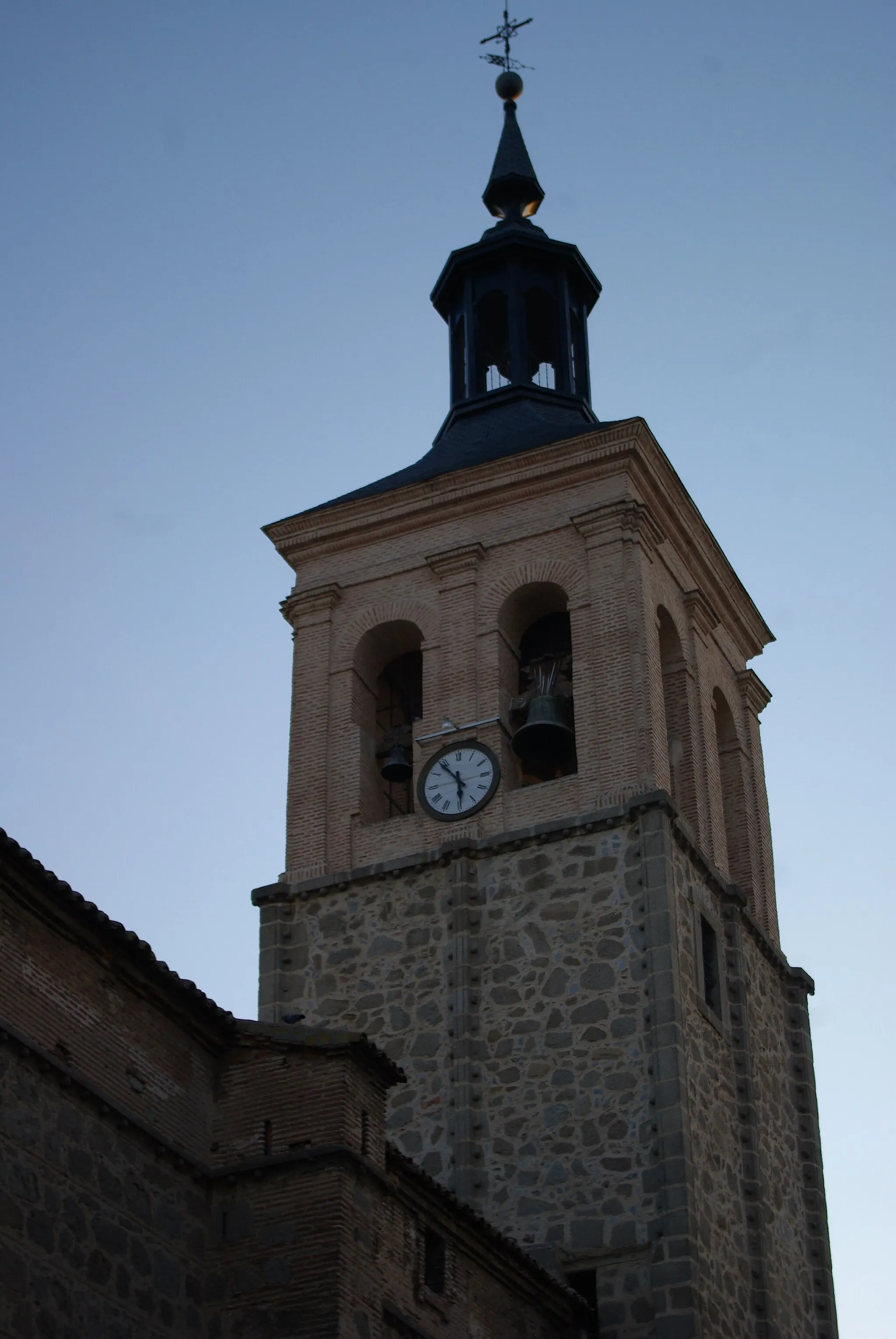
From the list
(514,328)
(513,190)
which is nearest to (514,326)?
(514,328)

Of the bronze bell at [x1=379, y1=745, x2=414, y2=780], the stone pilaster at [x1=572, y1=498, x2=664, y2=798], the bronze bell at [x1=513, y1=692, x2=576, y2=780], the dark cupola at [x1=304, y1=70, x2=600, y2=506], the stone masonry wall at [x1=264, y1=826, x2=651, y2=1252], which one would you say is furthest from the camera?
the dark cupola at [x1=304, y1=70, x2=600, y2=506]

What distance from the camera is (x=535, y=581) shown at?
23.1 meters

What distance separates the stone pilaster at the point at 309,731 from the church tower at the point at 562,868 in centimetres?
3

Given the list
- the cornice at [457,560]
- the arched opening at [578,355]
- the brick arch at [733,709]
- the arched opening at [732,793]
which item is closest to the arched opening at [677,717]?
the arched opening at [732,793]

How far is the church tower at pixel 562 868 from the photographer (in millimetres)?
19328

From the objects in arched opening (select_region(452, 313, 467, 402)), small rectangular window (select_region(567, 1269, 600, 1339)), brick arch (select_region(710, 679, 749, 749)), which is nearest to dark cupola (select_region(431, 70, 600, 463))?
arched opening (select_region(452, 313, 467, 402))

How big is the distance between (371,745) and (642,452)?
437cm

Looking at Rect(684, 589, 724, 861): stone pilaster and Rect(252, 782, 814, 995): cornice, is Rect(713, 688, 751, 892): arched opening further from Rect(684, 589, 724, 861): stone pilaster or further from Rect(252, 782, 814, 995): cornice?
Rect(252, 782, 814, 995): cornice

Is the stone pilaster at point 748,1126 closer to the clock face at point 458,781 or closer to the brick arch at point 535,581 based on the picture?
Answer: the clock face at point 458,781

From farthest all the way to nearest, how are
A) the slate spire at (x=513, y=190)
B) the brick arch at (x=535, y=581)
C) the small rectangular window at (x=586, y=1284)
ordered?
the slate spire at (x=513, y=190) → the brick arch at (x=535, y=581) → the small rectangular window at (x=586, y=1284)

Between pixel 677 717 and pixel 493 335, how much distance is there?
274 inches

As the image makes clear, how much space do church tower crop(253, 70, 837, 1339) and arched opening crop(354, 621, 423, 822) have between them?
0.14 ft

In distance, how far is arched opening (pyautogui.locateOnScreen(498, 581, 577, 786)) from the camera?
72.3 feet

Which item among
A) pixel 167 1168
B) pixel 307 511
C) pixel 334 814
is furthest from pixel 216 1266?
pixel 307 511
